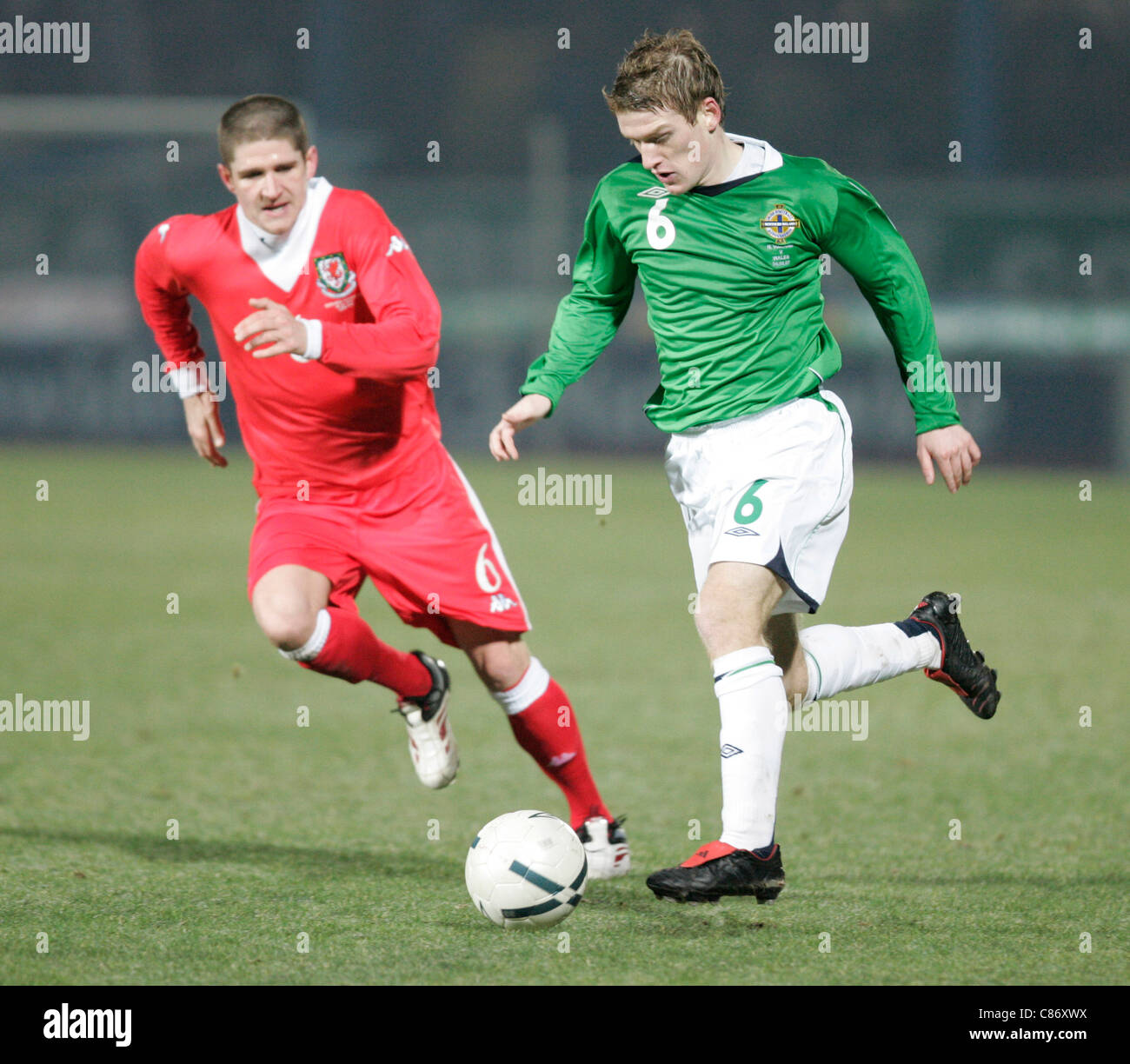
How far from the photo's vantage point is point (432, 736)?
4441 mm

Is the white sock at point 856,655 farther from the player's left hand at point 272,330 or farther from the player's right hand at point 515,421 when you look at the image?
the player's left hand at point 272,330

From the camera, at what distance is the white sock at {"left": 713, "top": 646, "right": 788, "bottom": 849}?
3502 millimetres

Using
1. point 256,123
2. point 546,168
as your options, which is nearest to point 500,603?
point 256,123

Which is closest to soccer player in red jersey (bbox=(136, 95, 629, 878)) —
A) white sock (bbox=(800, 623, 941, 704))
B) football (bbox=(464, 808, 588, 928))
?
football (bbox=(464, 808, 588, 928))

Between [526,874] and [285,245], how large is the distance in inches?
73.0

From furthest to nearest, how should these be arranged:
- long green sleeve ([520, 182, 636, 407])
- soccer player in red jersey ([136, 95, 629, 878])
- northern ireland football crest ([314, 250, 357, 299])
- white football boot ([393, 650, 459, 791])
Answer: white football boot ([393, 650, 459, 791]), northern ireland football crest ([314, 250, 357, 299]), soccer player in red jersey ([136, 95, 629, 878]), long green sleeve ([520, 182, 636, 407])

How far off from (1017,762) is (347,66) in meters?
22.3

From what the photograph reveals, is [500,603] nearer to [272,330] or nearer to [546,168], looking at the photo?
[272,330]

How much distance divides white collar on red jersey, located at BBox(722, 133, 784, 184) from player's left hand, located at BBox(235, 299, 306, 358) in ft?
3.58

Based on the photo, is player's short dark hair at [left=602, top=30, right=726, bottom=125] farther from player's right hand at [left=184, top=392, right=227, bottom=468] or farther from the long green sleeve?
player's right hand at [left=184, top=392, right=227, bottom=468]

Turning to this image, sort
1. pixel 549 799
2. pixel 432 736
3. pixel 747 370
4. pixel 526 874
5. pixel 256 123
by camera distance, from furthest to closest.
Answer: pixel 549 799
pixel 432 736
pixel 256 123
pixel 747 370
pixel 526 874

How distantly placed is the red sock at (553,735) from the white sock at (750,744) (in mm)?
777

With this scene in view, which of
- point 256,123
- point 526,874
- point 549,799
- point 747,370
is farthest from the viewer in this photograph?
point 549,799
